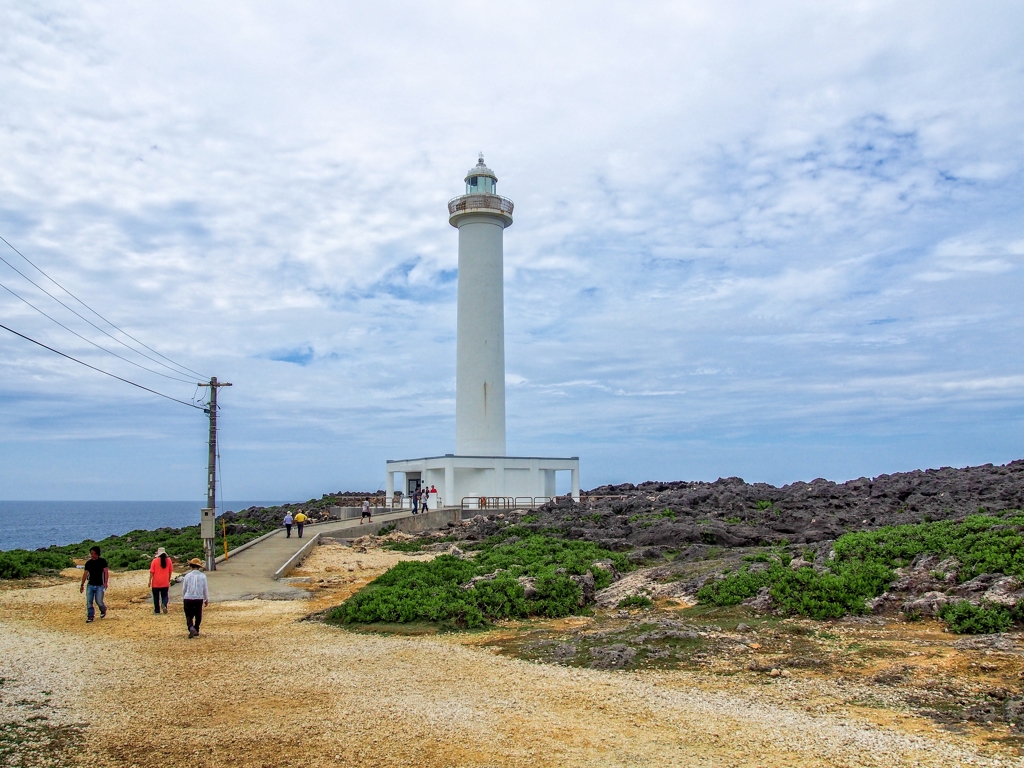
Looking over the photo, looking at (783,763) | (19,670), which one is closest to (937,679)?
(783,763)

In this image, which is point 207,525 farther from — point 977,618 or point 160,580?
point 977,618

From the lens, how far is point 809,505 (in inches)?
1155

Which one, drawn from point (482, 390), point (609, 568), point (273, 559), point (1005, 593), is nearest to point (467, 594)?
point (609, 568)

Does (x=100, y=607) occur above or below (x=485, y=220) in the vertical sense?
below

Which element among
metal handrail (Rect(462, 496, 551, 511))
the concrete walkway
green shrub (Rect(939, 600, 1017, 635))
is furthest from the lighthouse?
green shrub (Rect(939, 600, 1017, 635))

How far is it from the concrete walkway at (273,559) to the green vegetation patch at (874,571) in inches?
381

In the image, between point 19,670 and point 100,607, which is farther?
point 100,607

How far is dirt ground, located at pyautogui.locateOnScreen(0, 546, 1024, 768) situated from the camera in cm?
725

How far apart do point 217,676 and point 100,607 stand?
6051 millimetres

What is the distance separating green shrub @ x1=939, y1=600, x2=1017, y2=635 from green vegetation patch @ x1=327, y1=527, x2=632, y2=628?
6011mm

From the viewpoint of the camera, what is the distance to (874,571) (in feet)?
45.7

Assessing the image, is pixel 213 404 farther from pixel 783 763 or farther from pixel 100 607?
pixel 783 763

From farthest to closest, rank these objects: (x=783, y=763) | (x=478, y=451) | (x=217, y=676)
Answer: (x=478, y=451) → (x=217, y=676) → (x=783, y=763)

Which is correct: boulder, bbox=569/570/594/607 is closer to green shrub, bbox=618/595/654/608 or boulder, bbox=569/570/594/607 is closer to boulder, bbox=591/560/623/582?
green shrub, bbox=618/595/654/608
